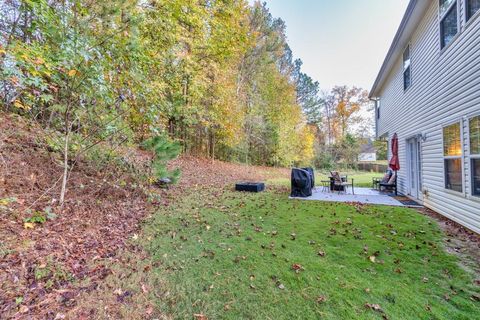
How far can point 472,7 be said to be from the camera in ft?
12.7

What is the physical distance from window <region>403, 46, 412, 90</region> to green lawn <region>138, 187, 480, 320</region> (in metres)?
4.82

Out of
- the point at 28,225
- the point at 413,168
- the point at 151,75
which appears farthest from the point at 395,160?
the point at 28,225

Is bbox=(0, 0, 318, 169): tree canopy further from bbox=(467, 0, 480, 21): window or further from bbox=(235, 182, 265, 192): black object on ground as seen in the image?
bbox=(467, 0, 480, 21): window

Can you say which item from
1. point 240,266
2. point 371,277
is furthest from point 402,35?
point 240,266

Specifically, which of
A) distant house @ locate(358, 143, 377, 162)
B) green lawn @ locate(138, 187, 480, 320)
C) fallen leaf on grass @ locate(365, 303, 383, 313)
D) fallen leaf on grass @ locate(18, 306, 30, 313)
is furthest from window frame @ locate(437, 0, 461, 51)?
distant house @ locate(358, 143, 377, 162)

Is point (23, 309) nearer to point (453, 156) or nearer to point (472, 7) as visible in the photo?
point (453, 156)

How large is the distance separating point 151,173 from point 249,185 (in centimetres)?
365

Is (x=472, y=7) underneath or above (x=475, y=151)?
above

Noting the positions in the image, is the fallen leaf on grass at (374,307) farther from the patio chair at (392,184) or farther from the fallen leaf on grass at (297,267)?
the patio chair at (392,184)

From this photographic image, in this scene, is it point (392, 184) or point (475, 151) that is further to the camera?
point (392, 184)

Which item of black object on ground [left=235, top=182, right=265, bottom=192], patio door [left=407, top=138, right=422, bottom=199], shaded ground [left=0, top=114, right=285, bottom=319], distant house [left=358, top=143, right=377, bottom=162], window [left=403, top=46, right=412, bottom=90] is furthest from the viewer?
distant house [left=358, top=143, right=377, bottom=162]

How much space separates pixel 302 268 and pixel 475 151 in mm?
3876

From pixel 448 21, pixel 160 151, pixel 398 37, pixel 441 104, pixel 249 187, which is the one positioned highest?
pixel 398 37

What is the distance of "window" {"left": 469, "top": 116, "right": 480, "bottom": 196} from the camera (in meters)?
3.82
